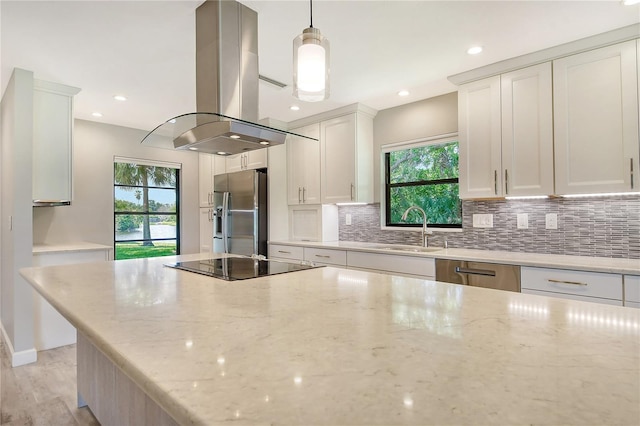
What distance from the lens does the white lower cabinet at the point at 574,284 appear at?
6.34 feet

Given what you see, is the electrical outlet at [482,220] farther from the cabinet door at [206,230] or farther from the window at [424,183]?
the cabinet door at [206,230]

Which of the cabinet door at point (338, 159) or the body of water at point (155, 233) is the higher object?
the cabinet door at point (338, 159)

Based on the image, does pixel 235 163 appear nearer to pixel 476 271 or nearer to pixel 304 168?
pixel 304 168

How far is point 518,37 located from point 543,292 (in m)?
1.67

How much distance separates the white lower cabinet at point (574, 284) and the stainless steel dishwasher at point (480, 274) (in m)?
0.06

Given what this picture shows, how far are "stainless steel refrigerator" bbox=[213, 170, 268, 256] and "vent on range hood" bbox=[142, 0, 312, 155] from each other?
81.2 inches

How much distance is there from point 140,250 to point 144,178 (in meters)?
0.98

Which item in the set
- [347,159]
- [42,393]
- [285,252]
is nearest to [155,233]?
[285,252]

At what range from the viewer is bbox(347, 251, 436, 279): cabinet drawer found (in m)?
2.71

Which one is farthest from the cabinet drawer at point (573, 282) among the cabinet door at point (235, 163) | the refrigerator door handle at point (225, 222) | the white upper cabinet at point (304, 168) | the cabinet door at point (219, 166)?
the cabinet door at point (219, 166)

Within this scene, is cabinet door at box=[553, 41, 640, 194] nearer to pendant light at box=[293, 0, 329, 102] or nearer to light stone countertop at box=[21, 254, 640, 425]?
light stone countertop at box=[21, 254, 640, 425]

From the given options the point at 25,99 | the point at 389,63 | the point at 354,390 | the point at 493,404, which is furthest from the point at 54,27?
the point at 493,404

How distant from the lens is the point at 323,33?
223cm

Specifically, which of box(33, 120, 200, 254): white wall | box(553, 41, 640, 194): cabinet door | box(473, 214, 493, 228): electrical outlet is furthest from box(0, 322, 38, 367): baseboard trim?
box(553, 41, 640, 194): cabinet door
